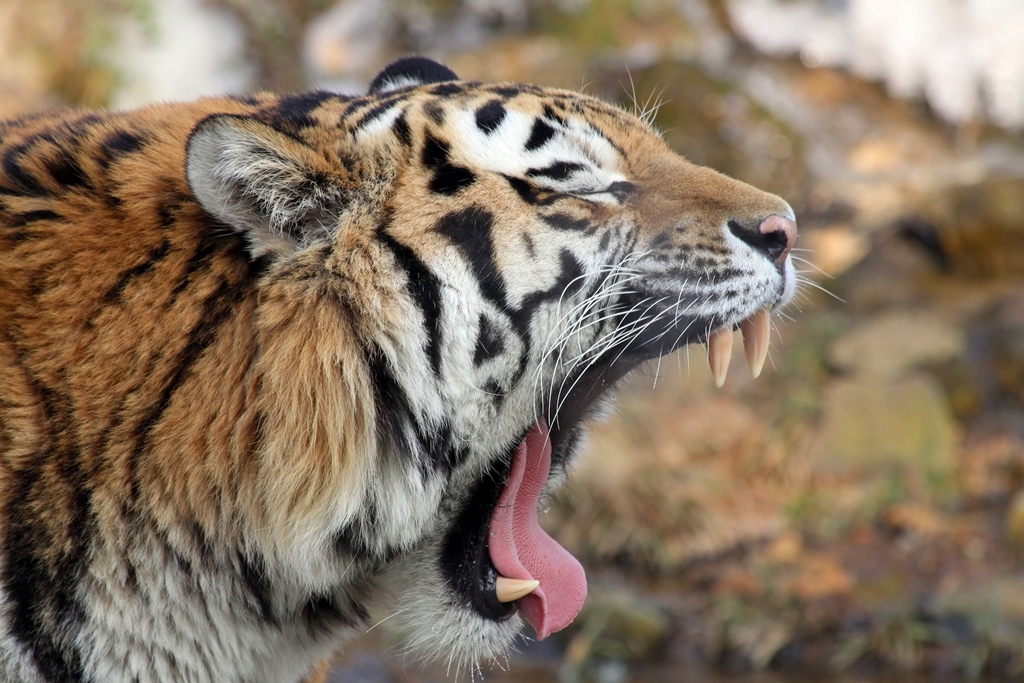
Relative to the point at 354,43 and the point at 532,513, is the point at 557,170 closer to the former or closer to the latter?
the point at 532,513

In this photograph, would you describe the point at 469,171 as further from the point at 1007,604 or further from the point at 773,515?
the point at 773,515

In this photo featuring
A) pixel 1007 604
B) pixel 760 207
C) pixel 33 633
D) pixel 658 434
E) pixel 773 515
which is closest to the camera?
pixel 33 633

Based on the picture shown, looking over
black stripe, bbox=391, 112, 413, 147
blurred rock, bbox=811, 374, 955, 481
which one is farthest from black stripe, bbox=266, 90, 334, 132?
blurred rock, bbox=811, 374, 955, 481

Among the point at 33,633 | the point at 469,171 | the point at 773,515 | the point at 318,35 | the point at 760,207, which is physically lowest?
the point at 773,515

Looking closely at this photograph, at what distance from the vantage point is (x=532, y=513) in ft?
7.83

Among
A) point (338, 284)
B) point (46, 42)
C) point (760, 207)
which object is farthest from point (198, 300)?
point (46, 42)

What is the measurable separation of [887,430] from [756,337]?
18.5 ft

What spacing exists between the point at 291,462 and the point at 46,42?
24.5ft

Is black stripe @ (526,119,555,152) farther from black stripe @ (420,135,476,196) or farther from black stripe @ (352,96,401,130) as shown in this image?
black stripe @ (352,96,401,130)

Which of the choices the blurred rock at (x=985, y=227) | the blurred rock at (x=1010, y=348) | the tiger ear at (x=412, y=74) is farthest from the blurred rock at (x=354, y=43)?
the tiger ear at (x=412, y=74)

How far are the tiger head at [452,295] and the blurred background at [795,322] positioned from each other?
7.72ft

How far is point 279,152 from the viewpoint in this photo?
1902 millimetres

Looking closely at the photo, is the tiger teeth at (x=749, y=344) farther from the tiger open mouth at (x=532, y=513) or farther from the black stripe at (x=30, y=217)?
the black stripe at (x=30, y=217)

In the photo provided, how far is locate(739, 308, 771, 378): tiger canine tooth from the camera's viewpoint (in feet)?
7.20
